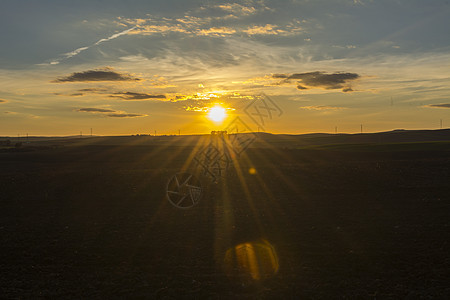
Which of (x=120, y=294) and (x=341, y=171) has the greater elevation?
(x=341, y=171)

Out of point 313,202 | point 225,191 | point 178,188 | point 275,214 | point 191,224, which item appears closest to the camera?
point 191,224

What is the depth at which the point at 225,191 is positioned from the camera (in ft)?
83.3

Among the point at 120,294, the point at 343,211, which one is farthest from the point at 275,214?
the point at 120,294

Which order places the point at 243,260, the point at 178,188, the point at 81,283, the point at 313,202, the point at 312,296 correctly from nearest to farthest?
the point at 312,296
the point at 81,283
the point at 243,260
the point at 313,202
the point at 178,188

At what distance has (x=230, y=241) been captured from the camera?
1380 centimetres

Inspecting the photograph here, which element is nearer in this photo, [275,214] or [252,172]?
[275,214]

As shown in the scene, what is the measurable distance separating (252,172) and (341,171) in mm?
8192

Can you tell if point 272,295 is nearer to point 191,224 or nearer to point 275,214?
point 191,224

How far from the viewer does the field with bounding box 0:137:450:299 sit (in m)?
9.36

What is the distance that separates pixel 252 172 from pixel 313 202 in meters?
12.1

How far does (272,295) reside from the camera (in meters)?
8.84

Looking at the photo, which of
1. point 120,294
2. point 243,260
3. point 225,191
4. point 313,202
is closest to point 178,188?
point 225,191

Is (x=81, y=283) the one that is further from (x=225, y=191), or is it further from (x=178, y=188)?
(x=225, y=191)

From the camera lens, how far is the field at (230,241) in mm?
9359
